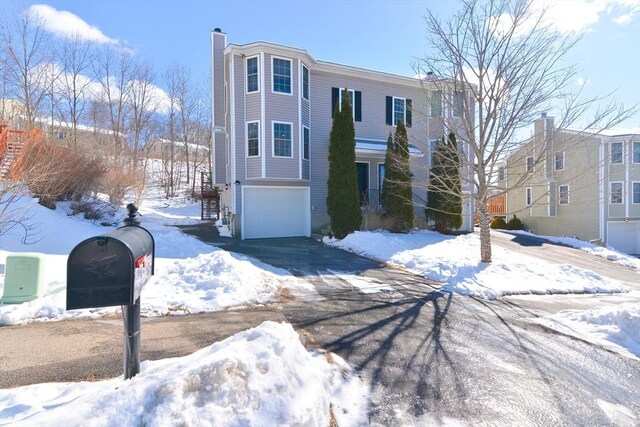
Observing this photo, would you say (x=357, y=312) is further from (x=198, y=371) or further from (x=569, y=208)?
(x=569, y=208)

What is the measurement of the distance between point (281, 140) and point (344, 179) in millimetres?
3376

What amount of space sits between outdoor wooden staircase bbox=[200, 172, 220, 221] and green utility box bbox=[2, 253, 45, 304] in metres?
19.1

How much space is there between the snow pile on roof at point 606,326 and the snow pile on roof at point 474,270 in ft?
5.13

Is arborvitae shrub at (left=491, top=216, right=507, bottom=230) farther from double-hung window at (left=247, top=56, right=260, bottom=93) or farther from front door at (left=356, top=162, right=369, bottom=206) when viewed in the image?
double-hung window at (left=247, top=56, right=260, bottom=93)

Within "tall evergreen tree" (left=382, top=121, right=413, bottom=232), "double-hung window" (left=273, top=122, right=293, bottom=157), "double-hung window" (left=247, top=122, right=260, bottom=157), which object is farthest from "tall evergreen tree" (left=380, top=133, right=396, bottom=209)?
"double-hung window" (left=247, top=122, right=260, bottom=157)

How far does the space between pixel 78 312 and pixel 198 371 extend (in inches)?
145

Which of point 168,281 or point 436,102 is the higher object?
point 436,102

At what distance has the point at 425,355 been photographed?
4.00m

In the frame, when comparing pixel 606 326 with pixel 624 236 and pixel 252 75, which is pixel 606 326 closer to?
pixel 252 75

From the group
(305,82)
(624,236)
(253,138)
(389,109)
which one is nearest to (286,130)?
(253,138)

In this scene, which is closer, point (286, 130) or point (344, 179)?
point (344, 179)

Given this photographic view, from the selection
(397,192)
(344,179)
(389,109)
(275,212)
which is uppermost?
(389,109)

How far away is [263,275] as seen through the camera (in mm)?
7453

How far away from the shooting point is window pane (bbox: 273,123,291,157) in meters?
15.0
